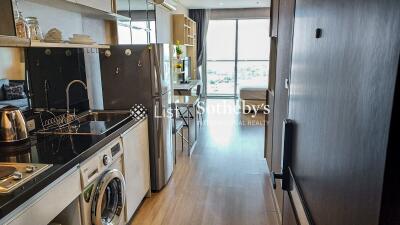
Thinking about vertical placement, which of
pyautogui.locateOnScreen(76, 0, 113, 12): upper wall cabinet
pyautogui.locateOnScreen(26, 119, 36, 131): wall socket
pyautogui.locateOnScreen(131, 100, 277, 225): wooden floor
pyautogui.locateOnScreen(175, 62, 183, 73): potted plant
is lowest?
pyautogui.locateOnScreen(131, 100, 277, 225): wooden floor

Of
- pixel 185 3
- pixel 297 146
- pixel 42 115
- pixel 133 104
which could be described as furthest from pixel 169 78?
pixel 185 3

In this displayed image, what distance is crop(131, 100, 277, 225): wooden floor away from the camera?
107 inches

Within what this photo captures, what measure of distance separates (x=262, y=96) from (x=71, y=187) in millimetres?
5699

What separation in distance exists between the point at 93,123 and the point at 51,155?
944 mm

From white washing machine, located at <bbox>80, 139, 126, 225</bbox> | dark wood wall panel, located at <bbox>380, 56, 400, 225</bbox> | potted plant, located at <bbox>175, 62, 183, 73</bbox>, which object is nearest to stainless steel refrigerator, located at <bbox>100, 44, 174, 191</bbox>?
white washing machine, located at <bbox>80, 139, 126, 225</bbox>

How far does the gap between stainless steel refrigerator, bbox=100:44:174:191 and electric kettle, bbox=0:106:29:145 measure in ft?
3.89

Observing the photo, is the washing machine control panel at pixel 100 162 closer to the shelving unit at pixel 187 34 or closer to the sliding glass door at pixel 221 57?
the shelving unit at pixel 187 34

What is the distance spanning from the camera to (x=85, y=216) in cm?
179

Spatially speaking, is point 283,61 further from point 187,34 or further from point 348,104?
point 187,34

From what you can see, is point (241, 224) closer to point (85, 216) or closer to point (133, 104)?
point (85, 216)

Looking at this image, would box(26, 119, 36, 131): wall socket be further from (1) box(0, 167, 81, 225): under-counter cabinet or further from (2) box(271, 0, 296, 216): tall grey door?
(2) box(271, 0, 296, 216): tall grey door

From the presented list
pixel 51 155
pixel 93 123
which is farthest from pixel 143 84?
pixel 51 155

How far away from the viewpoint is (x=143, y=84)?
297cm

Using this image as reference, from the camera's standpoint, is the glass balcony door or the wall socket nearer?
the wall socket
